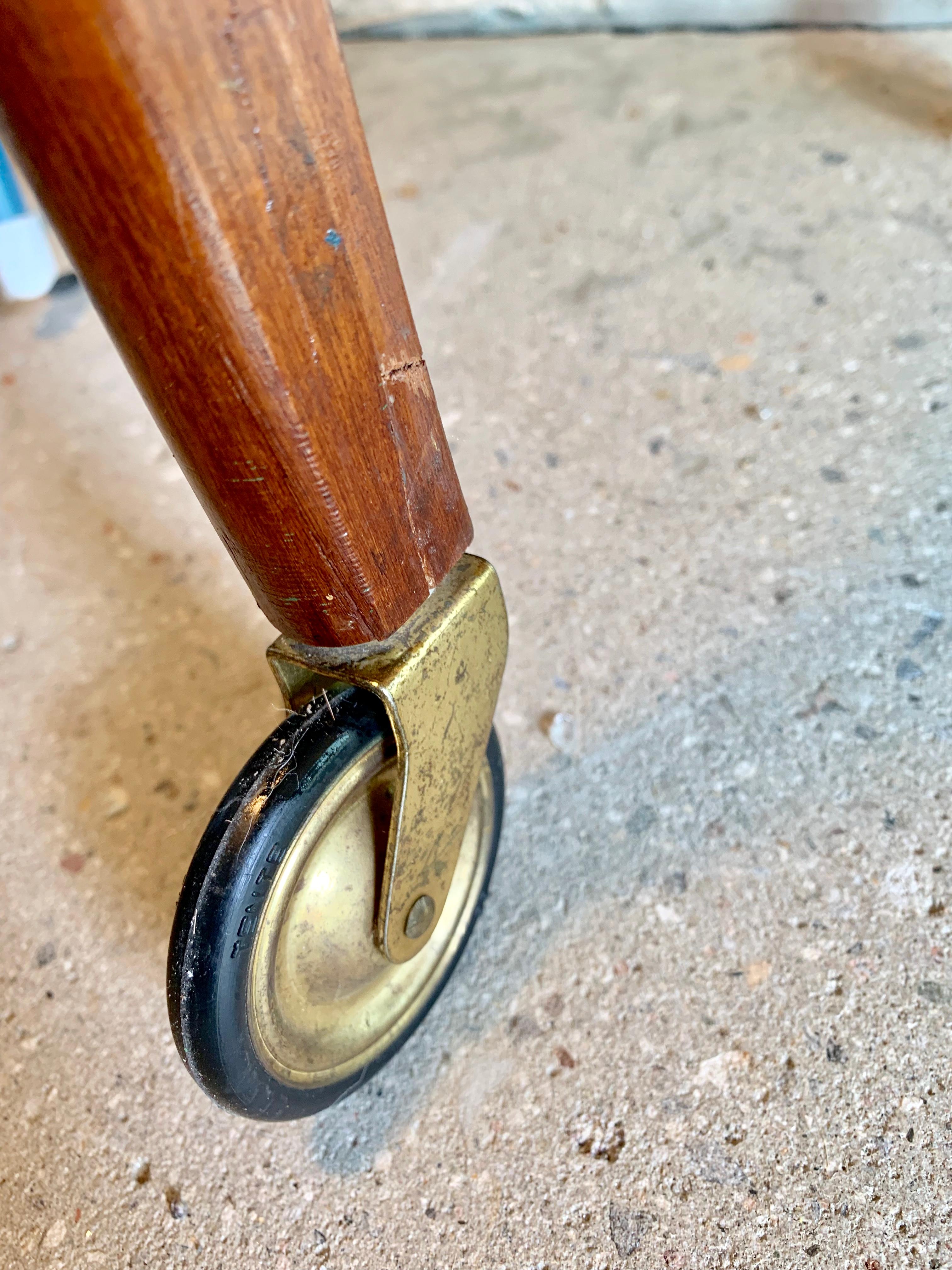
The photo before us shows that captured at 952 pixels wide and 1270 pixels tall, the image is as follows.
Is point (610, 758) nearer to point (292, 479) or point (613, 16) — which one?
point (292, 479)

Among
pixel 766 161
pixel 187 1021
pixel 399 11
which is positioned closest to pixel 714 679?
pixel 187 1021

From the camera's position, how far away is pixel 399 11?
10.6 feet

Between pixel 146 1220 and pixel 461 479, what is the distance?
117 cm

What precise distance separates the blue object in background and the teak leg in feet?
6.27

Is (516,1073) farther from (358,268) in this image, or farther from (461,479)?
(461,479)

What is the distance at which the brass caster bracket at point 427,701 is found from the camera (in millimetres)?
741

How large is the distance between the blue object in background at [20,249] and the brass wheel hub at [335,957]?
1965mm

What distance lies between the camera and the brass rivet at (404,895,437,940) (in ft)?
2.88

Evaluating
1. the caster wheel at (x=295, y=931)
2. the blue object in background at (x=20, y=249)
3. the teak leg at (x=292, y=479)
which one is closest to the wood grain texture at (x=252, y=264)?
the teak leg at (x=292, y=479)

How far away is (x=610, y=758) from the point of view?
1.21 m

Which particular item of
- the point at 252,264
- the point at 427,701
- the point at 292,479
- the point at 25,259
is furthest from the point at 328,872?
the point at 25,259

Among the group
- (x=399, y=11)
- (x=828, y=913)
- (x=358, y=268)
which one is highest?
(x=358, y=268)

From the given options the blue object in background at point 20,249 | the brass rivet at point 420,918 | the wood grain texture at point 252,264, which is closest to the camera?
the wood grain texture at point 252,264

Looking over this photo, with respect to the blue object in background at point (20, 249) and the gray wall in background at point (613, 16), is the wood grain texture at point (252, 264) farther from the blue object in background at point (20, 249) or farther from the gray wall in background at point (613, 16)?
the gray wall in background at point (613, 16)
